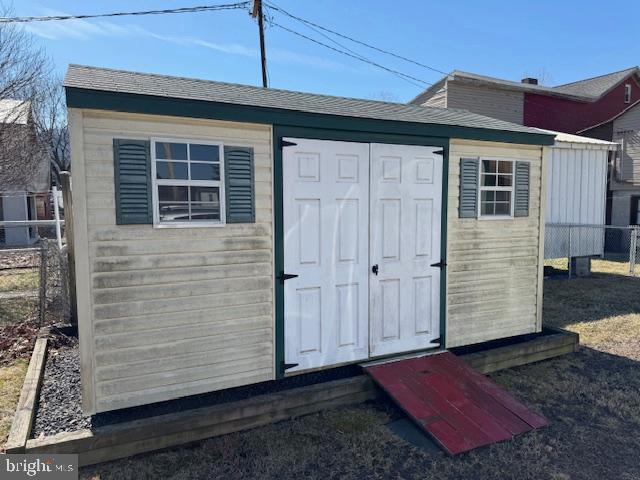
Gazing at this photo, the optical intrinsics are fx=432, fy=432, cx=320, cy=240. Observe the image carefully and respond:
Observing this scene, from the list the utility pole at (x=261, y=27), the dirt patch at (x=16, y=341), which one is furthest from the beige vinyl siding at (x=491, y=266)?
the utility pole at (x=261, y=27)

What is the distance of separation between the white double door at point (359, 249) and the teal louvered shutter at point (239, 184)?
1.11ft

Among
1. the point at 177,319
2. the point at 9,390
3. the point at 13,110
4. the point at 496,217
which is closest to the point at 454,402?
the point at 496,217

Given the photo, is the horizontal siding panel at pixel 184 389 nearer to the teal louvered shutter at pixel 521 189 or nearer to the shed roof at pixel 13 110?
the teal louvered shutter at pixel 521 189

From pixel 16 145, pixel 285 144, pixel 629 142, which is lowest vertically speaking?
pixel 285 144

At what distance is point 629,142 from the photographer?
16.1 metres

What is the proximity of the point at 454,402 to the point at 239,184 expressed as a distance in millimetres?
2743

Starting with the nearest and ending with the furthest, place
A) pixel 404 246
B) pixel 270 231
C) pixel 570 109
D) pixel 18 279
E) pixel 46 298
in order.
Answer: pixel 270 231
pixel 404 246
pixel 46 298
pixel 18 279
pixel 570 109

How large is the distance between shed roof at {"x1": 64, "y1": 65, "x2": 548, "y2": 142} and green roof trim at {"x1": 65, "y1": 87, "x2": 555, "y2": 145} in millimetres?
32

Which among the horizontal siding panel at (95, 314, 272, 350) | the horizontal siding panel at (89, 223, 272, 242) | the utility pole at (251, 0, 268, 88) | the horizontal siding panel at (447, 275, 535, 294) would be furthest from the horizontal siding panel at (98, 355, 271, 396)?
the utility pole at (251, 0, 268, 88)

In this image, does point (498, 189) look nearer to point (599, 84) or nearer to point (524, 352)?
point (524, 352)

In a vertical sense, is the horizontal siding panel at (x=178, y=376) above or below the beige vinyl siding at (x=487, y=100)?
below

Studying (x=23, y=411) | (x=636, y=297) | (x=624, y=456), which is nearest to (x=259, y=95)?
(x=23, y=411)

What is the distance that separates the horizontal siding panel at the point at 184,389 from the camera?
136 inches

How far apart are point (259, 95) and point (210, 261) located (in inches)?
77.5
